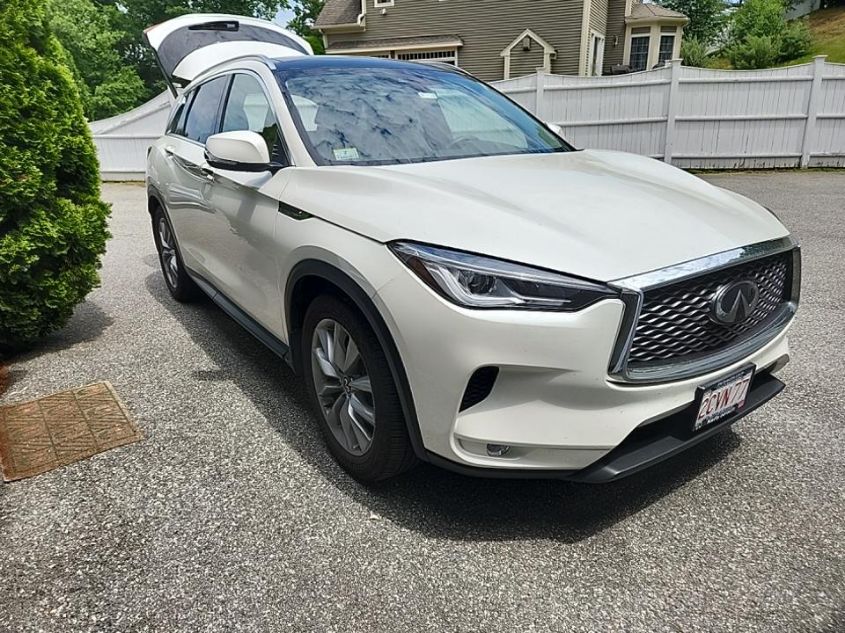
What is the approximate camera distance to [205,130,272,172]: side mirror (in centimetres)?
277

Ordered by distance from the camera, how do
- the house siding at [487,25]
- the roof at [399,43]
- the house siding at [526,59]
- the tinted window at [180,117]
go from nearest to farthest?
the tinted window at [180,117] → the house siding at [487,25] → the house siding at [526,59] → the roof at [399,43]

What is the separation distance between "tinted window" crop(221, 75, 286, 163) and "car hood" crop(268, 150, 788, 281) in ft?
0.83

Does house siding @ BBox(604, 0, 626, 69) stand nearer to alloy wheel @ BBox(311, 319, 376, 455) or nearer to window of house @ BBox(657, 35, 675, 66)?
window of house @ BBox(657, 35, 675, 66)

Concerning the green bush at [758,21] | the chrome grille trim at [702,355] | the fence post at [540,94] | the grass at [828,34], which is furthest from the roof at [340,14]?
the chrome grille trim at [702,355]

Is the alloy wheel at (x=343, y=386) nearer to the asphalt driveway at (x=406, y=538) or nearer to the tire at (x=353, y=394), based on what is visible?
the tire at (x=353, y=394)

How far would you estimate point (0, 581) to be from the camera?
218 cm

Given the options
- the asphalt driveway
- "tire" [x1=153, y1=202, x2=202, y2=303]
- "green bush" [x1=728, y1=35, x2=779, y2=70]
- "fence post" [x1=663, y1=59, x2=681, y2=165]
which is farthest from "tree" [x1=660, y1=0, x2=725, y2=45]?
the asphalt driveway

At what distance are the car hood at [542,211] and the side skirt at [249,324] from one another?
0.78 metres

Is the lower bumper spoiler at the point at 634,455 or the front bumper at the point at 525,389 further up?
the front bumper at the point at 525,389

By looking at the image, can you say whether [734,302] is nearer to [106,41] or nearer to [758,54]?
[758,54]

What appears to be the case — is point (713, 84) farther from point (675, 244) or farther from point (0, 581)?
point (0, 581)

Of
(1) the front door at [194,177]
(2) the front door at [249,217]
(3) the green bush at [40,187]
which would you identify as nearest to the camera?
(2) the front door at [249,217]

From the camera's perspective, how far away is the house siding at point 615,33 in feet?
75.7

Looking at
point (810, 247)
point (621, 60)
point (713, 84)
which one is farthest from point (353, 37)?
point (810, 247)
